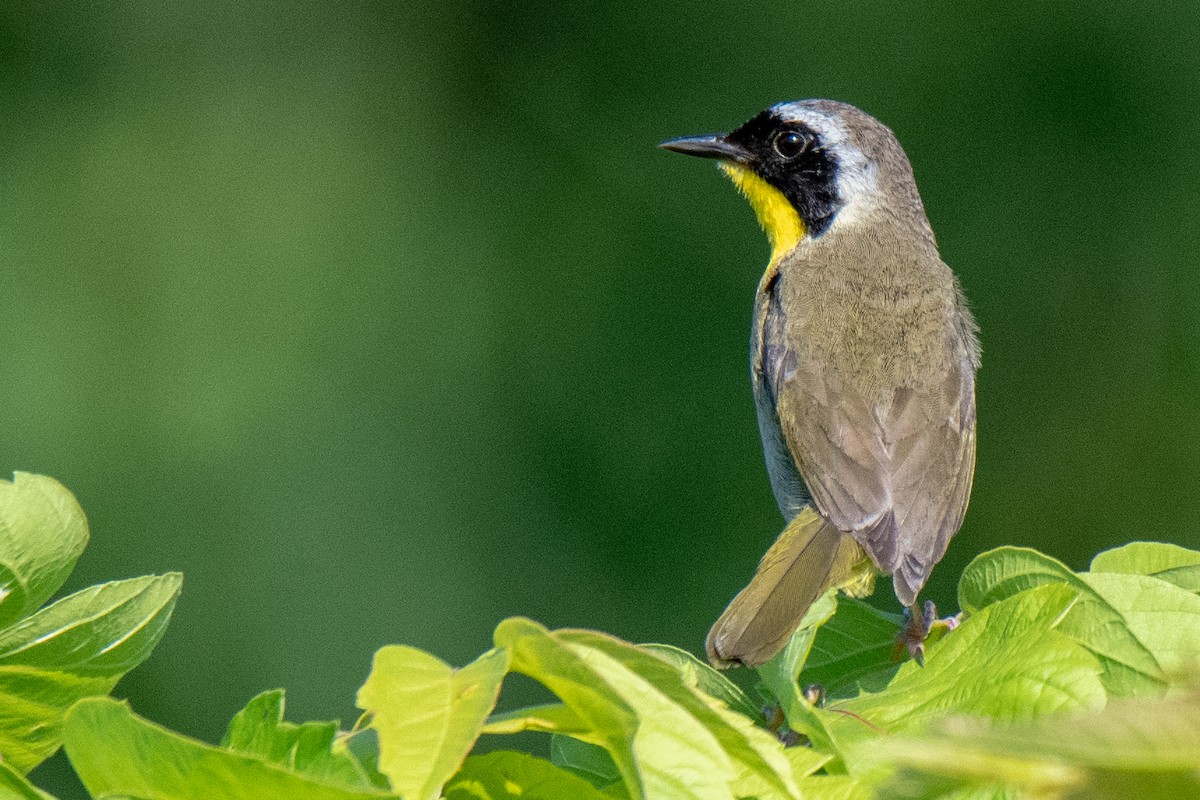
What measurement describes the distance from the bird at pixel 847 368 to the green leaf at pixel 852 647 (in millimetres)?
352

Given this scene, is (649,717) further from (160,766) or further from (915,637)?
(915,637)

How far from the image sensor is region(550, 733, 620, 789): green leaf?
135 centimetres

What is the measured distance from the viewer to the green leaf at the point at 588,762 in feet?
4.42

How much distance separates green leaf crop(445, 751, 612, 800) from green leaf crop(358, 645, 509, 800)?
0.18m

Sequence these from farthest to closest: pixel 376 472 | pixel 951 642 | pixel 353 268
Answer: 1. pixel 353 268
2. pixel 376 472
3. pixel 951 642

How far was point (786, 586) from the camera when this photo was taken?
8.06 ft

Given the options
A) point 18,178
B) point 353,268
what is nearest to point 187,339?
point 353,268

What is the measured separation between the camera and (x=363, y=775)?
104 centimetres

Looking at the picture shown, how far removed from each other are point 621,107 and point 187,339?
8.10ft

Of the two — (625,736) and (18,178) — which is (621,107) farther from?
(625,736)

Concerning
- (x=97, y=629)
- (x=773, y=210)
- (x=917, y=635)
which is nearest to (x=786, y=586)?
(x=917, y=635)

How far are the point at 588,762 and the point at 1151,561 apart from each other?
604mm

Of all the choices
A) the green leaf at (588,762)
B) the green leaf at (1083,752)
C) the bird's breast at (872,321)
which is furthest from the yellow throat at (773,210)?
the green leaf at (1083,752)

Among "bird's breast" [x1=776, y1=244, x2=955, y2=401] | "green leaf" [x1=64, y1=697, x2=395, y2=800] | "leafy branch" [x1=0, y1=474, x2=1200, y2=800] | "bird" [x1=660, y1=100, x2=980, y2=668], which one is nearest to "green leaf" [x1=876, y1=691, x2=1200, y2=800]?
"leafy branch" [x1=0, y1=474, x2=1200, y2=800]
